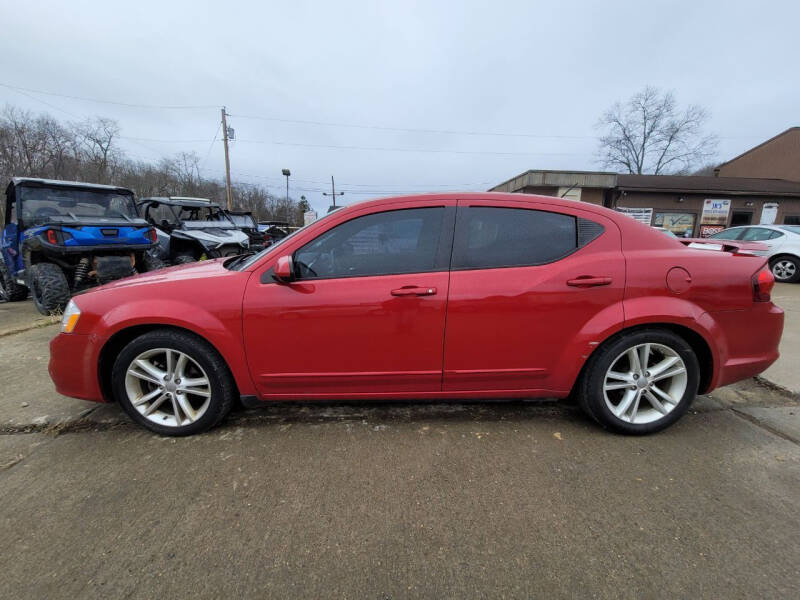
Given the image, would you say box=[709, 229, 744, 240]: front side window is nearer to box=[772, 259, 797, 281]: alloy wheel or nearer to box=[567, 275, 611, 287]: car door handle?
box=[772, 259, 797, 281]: alloy wheel

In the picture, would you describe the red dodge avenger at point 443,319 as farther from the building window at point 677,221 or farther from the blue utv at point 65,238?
the building window at point 677,221

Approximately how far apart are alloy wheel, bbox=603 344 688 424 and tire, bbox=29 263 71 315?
7.37 m

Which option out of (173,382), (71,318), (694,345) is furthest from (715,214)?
(71,318)

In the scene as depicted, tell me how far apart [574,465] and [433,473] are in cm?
85

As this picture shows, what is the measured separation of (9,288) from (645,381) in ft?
35.0

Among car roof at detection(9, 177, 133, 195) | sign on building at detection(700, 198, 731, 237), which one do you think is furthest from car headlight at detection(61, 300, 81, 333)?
sign on building at detection(700, 198, 731, 237)

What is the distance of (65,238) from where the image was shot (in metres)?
5.59

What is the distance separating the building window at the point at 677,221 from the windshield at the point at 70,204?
2246 cm

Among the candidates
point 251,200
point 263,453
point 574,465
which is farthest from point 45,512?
point 251,200

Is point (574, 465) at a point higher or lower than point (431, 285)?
lower

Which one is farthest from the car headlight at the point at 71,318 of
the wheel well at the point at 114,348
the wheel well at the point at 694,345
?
the wheel well at the point at 694,345

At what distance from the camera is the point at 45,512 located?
1.83 metres

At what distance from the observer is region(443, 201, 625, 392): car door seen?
2.23 m

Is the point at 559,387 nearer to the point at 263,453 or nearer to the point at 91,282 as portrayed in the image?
the point at 263,453
